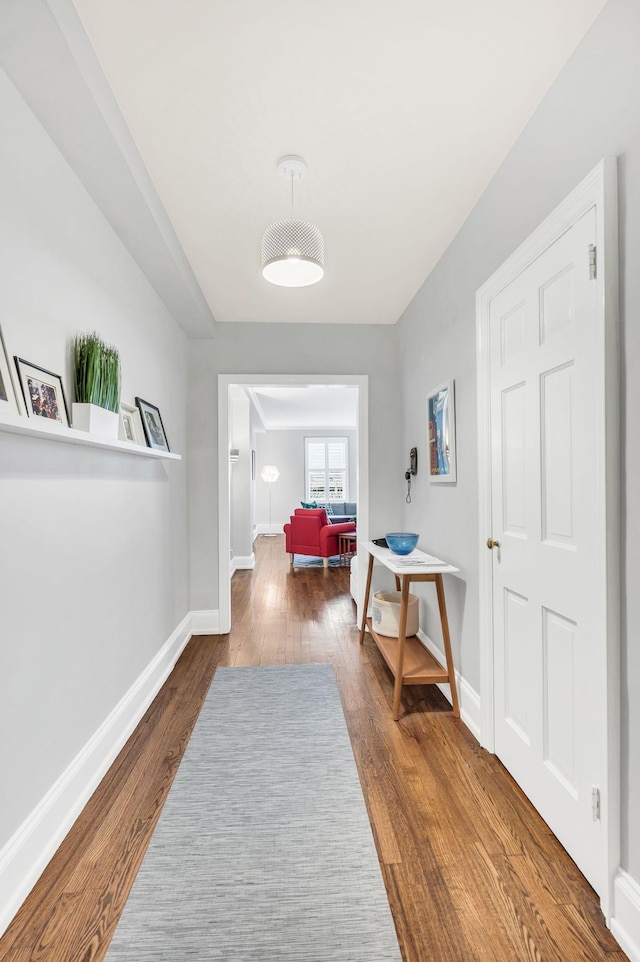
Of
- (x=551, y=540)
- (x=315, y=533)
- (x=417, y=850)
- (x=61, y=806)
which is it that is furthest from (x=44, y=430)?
(x=315, y=533)

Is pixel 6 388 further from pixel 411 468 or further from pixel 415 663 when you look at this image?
pixel 411 468

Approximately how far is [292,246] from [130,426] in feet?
3.92

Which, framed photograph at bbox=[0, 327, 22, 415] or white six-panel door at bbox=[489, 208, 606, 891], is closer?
framed photograph at bbox=[0, 327, 22, 415]

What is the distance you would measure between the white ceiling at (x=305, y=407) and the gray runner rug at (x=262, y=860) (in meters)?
4.60

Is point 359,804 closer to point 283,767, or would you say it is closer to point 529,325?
point 283,767

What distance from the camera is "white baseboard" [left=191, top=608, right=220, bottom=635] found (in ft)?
12.9

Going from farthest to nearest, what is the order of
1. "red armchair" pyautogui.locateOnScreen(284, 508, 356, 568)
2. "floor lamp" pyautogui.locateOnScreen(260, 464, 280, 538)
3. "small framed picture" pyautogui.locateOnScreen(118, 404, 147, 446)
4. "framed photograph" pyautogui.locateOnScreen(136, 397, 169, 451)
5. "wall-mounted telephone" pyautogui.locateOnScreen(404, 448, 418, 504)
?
"floor lamp" pyautogui.locateOnScreen(260, 464, 280, 538) < "red armchair" pyautogui.locateOnScreen(284, 508, 356, 568) < "wall-mounted telephone" pyautogui.locateOnScreen(404, 448, 418, 504) < "framed photograph" pyautogui.locateOnScreen(136, 397, 169, 451) < "small framed picture" pyautogui.locateOnScreen(118, 404, 147, 446)

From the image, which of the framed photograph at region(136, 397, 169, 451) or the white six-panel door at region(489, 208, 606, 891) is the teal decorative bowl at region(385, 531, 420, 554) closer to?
the white six-panel door at region(489, 208, 606, 891)

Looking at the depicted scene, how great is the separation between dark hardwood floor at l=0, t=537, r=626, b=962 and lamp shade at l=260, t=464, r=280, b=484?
8339mm

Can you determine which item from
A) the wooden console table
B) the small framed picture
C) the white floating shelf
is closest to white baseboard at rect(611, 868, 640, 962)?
the wooden console table

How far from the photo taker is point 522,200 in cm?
191

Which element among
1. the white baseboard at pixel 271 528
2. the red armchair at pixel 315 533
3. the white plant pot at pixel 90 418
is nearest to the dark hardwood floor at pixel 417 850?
the white plant pot at pixel 90 418

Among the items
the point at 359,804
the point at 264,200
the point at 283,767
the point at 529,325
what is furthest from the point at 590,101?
the point at 283,767

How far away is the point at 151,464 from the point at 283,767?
178 centimetres
